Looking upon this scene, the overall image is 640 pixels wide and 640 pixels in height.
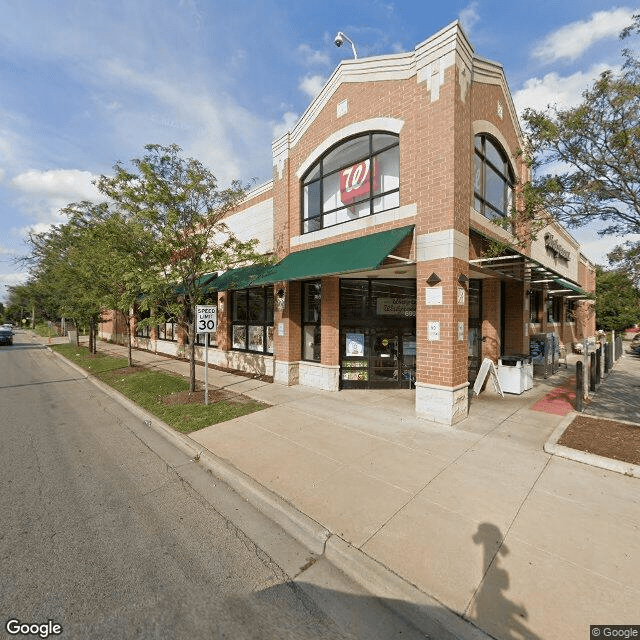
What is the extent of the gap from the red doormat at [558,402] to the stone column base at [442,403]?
233 centimetres

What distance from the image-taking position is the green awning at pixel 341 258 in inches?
280

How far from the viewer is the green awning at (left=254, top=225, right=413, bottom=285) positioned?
23.3ft

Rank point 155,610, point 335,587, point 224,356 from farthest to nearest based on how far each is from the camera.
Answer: point 224,356
point 335,587
point 155,610

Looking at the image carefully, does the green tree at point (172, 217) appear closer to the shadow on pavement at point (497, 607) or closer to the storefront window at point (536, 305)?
the shadow on pavement at point (497, 607)

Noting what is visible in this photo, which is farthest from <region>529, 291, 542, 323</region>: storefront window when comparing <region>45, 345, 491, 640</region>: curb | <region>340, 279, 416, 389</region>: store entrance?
<region>45, 345, 491, 640</region>: curb

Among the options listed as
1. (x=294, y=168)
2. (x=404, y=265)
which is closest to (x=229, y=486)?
(x=404, y=265)

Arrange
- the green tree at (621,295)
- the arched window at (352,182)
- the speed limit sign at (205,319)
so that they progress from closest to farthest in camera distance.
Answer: the green tree at (621,295) → the speed limit sign at (205,319) → the arched window at (352,182)

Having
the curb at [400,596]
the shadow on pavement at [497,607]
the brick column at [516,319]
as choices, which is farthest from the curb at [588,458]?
the brick column at [516,319]

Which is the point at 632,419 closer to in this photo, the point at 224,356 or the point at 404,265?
the point at 404,265

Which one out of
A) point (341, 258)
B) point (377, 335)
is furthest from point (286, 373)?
point (341, 258)

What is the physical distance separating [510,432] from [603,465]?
1.62 meters

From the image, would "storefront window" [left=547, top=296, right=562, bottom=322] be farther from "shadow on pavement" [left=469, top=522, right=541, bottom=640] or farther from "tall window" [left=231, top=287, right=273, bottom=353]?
"shadow on pavement" [left=469, top=522, right=541, bottom=640]

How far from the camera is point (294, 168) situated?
35.9ft

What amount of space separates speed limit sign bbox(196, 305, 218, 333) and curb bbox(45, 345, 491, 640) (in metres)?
3.45
